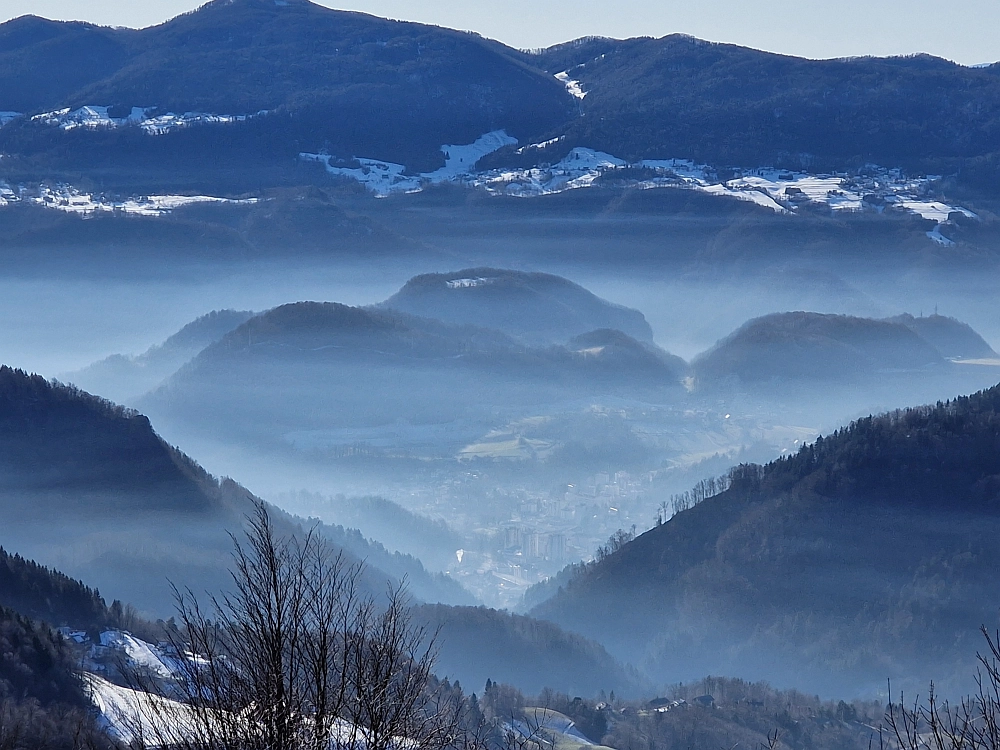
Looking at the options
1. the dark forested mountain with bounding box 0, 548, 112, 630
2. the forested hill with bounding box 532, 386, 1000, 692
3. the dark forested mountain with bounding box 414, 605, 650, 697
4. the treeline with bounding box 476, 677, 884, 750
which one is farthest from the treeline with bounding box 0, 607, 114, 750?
the forested hill with bounding box 532, 386, 1000, 692

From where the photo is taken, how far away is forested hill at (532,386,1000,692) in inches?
6718

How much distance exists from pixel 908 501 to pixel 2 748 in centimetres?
18339

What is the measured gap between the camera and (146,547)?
17825 centimetres

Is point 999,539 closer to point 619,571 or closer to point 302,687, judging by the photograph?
point 619,571

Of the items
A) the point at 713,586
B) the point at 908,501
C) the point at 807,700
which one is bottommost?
the point at 807,700

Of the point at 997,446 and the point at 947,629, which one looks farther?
the point at 997,446

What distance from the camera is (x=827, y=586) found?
18550 cm

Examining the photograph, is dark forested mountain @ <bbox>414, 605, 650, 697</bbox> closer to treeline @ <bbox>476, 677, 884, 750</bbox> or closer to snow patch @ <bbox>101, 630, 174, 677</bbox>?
treeline @ <bbox>476, 677, 884, 750</bbox>

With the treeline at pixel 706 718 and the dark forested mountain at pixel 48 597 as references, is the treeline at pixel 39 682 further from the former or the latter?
the treeline at pixel 706 718

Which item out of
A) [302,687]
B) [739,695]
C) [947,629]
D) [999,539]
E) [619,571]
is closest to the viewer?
[302,687]

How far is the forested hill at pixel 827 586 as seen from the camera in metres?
171

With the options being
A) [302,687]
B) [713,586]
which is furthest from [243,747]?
[713,586]

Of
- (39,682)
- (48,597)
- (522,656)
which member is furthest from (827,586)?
(39,682)

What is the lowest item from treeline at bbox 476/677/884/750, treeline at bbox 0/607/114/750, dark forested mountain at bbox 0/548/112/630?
treeline at bbox 476/677/884/750
